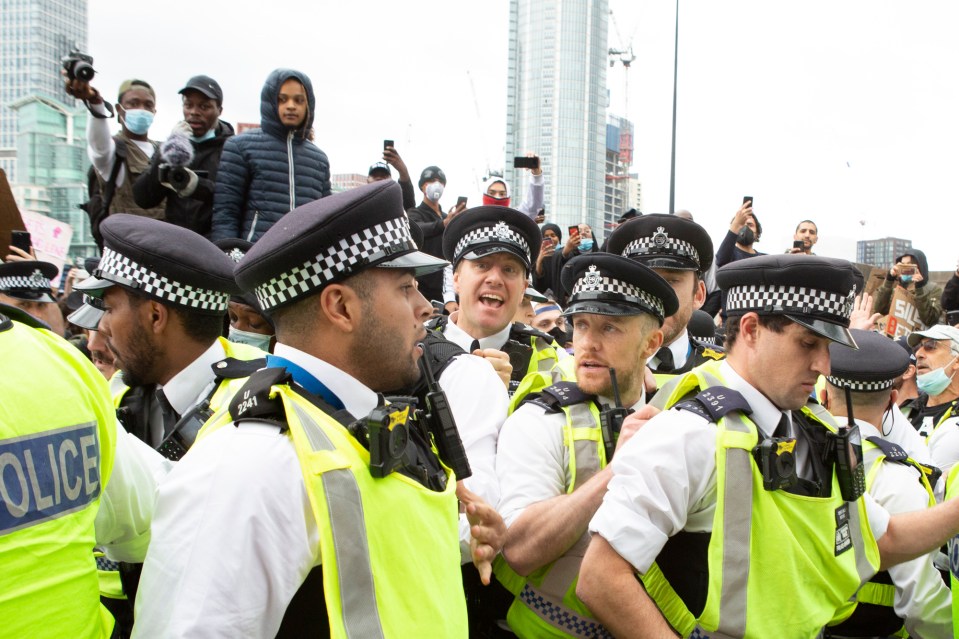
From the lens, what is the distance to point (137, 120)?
5.79 m

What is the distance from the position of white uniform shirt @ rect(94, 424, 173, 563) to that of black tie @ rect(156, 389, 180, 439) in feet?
2.59

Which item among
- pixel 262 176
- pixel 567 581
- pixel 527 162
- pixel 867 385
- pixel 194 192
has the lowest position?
pixel 567 581

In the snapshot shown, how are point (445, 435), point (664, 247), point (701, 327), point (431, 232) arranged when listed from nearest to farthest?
point (445, 435) → point (664, 247) → point (701, 327) → point (431, 232)

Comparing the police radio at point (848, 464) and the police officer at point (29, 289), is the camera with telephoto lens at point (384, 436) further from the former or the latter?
the police officer at point (29, 289)

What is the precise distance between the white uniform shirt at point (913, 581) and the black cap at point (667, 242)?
1487 millimetres

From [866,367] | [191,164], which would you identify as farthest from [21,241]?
[866,367]

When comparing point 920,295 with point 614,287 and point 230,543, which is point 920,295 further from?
point 230,543

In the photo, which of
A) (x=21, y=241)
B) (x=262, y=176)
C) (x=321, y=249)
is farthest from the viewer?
(x=21, y=241)

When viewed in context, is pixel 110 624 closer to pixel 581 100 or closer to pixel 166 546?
pixel 166 546

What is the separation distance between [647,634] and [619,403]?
94 cm

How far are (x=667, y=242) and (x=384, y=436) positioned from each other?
301 centimetres

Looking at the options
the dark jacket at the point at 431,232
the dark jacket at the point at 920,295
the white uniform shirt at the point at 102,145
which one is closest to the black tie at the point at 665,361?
the dark jacket at the point at 431,232

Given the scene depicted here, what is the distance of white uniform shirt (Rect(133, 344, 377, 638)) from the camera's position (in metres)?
1.57

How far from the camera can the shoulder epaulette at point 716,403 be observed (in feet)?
8.33
